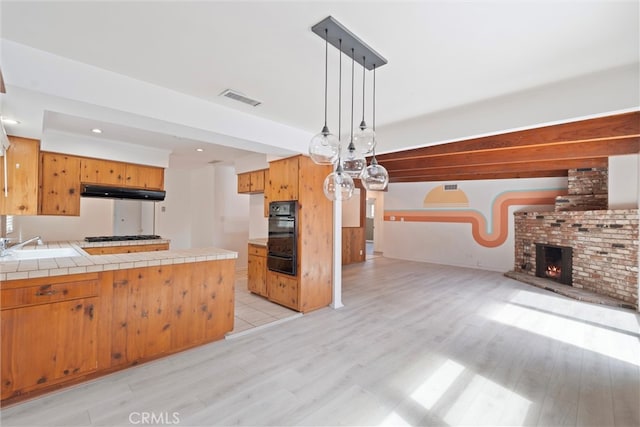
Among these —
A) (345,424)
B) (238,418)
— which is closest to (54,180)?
(238,418)

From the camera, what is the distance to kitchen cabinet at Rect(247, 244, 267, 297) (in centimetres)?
465

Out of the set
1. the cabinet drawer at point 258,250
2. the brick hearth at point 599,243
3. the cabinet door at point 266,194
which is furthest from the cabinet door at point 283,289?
the brick hearth at point 599,243

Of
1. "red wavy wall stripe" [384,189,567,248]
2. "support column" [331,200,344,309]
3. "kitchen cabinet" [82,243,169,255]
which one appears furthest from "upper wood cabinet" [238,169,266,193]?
"red wavy wall stripe" [384,189,567,248]

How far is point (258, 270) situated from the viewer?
15.7 feet

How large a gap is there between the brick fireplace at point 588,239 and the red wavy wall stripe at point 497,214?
1.32 feet

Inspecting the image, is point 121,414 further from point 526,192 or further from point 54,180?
point 526,192

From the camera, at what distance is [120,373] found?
2426 mm

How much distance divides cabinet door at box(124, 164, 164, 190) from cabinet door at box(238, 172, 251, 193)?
1.43 meters

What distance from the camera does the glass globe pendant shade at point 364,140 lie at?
2.13 metres

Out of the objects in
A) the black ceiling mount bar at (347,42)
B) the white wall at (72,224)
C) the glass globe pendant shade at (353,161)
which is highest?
the black ceiling mount bar at (347,42)

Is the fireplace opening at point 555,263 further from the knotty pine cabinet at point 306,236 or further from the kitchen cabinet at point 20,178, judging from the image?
the kitchen cabinet at point 20,178

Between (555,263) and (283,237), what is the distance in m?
5.95

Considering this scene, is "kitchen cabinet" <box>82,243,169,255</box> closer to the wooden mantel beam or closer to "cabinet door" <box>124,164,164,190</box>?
"cabinet door" <box>124,164,164,190</box>

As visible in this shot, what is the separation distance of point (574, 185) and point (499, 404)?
5.89 meters
